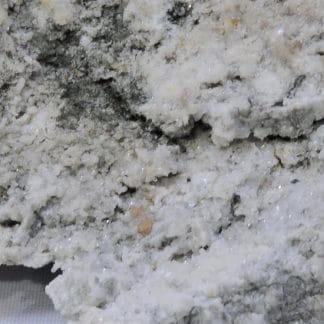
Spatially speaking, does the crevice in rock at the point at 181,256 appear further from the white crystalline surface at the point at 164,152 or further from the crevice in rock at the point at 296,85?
the crevice in rock at the point at 296,85

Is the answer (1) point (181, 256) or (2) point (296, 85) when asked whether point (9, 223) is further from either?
(2) point (296, 85)

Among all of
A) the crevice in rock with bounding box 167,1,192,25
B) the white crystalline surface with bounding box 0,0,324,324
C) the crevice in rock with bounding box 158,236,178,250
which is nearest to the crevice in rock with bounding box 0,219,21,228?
the white crystalline surface with bounding box 0,0,324,324

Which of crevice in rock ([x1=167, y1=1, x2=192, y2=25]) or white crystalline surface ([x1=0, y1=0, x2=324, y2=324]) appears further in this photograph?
crevice in rock ([x1=167, y1=1, x2=192, y2=25])

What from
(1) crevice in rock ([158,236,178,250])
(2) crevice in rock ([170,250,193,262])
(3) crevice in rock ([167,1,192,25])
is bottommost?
(2) crevice in rock ([170,250,193,262])

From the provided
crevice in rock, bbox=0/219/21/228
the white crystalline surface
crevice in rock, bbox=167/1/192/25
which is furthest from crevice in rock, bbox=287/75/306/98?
crevice in rock, bbox=0/219/21/228

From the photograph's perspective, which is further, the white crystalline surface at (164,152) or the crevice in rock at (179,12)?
the crevice in rock at (179,12)

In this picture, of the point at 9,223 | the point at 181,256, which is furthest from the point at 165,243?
the point at 9,223

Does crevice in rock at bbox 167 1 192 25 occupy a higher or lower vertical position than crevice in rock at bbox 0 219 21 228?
higher

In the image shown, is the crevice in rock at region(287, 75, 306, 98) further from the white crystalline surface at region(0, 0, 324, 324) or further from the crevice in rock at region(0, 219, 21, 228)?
the crevice in rock at region(0, 219, 21, 228)

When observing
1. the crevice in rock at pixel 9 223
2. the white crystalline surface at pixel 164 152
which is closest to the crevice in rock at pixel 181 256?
the white crystalline surface at pixel 164 152
